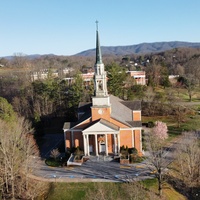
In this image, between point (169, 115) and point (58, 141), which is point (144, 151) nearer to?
point (58, 141)

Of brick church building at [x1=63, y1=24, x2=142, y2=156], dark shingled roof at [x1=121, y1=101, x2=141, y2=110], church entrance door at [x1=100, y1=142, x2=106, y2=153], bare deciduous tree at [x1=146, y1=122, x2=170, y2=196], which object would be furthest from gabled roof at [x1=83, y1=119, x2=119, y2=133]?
dark shingled roof at [x1=121, y1=101, x2=141, y2=110]

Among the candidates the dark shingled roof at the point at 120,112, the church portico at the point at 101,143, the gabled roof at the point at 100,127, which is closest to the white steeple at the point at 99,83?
the dark shingled roof at the point at 120,112

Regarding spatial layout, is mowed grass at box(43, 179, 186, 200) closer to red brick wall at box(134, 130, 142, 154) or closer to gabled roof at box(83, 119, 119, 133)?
red brick wall at box(134, 130, 142, 154)

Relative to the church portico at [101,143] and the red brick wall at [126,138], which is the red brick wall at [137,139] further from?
the church portico at [101,143]

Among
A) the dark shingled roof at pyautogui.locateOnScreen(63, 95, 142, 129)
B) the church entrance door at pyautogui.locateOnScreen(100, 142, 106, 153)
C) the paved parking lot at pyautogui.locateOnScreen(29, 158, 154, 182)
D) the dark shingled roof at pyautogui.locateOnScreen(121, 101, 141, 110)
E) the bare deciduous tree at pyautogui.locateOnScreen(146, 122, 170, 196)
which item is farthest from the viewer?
the dark shingled roof at pyautogui.locateOnScreen(121, 101, 141, 110)

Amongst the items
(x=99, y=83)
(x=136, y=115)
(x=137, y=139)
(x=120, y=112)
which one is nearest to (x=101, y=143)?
(x=137, y=139)

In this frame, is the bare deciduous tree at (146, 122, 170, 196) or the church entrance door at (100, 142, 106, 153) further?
the church entrance door at (100, 142, 106, 153)

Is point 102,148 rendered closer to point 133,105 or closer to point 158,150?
point 133,105

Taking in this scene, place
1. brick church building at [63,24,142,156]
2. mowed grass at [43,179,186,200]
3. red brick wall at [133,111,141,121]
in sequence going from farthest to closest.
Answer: red brick wall at [133,111,141,121] < brick church building at [63,24,142,156] < mowed grass at [43,179,186,200]
